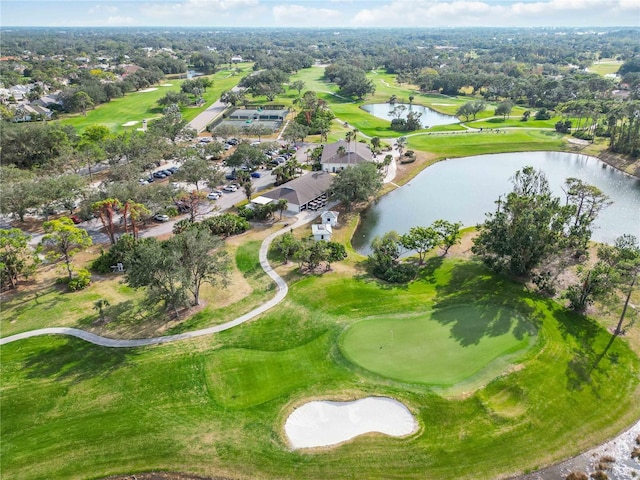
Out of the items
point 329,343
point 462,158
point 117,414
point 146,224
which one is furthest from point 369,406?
point 462,158

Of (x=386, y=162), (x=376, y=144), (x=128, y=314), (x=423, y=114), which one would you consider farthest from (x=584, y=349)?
(x=423, y=114)

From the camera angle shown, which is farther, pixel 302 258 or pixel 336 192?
pixel 336 192

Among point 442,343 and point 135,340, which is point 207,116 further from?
point 442,343

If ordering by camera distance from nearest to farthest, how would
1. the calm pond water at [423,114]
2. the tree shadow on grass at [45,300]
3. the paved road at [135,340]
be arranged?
the paved road at [135,340] → the tree shadow on grass at [45,300] → the calm pond water at [423,114]

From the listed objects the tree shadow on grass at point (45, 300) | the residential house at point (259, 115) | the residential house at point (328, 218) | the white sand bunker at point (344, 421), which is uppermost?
the residential house at point (259, 115)

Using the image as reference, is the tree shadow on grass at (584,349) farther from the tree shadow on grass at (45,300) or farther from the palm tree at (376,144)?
the palm tree at (376,144)

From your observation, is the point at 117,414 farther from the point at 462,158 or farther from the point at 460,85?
the point at 460,85

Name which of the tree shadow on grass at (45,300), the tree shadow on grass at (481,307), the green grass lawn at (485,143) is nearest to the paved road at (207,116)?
the green grass lawn at (485,143)
